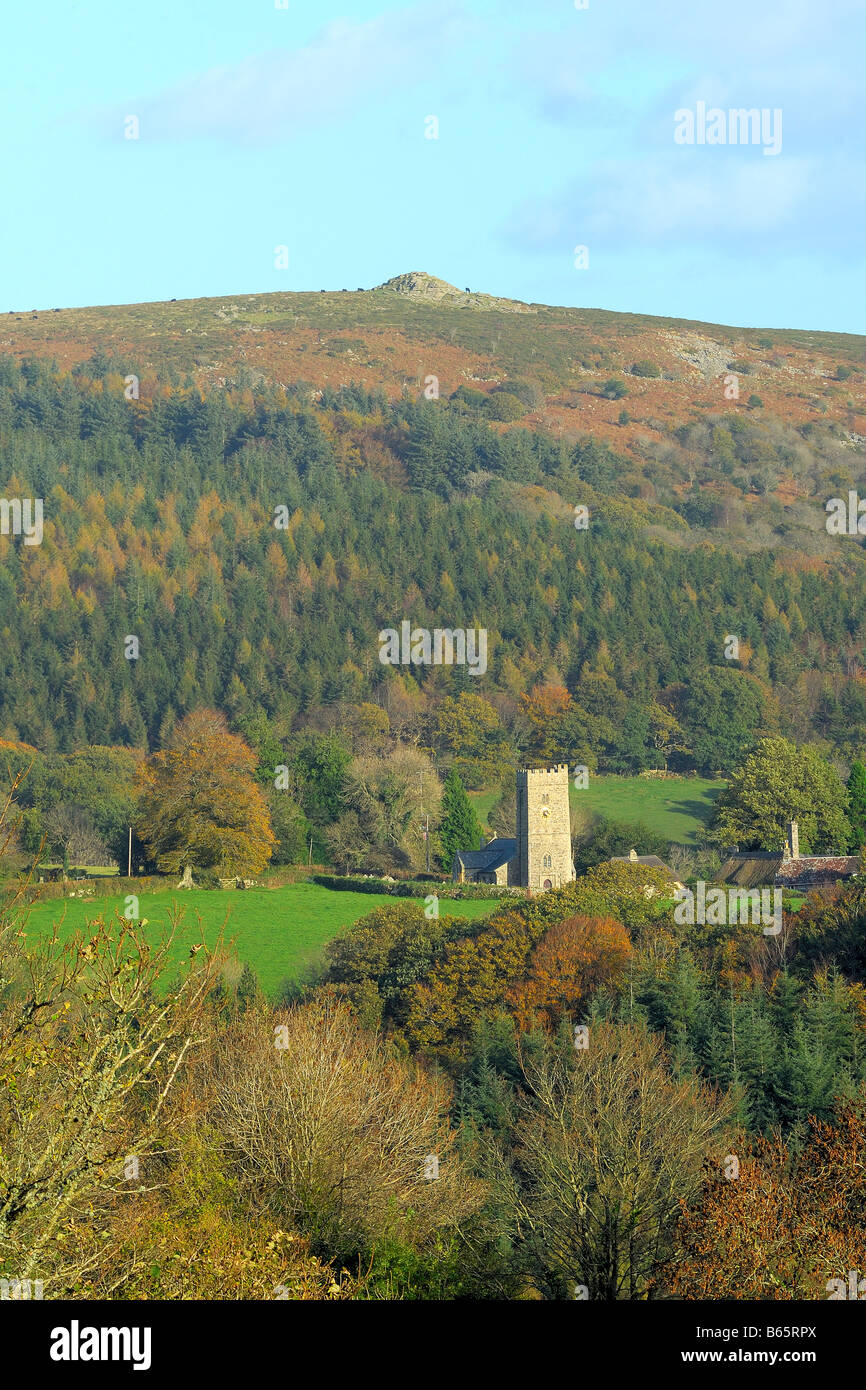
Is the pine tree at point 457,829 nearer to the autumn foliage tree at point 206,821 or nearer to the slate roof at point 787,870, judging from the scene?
the autumn foliage tree at point 206,821

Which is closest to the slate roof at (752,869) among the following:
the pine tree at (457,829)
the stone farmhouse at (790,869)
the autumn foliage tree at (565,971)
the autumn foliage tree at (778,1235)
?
the stone farmhouse at (790,869)

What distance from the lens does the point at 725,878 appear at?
71438 millimetres

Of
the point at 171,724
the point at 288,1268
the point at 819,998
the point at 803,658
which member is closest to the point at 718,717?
the point at 803,658

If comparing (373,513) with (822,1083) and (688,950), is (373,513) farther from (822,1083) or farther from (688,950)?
(822,1083)

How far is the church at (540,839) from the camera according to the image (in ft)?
238

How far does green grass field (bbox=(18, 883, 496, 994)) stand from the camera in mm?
56281

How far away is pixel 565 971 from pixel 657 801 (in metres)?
45.5

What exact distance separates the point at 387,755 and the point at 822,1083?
6657 centimetres

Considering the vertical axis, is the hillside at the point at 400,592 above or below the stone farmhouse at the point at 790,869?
above

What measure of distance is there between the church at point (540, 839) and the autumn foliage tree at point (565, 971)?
2027cm

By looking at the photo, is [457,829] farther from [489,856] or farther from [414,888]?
[414,888]

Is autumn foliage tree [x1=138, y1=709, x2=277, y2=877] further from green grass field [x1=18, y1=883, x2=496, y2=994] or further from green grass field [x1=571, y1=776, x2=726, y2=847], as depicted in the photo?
green grass field [x1=571, y1=776, x2=726, y2=847]

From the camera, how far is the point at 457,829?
267 feet
